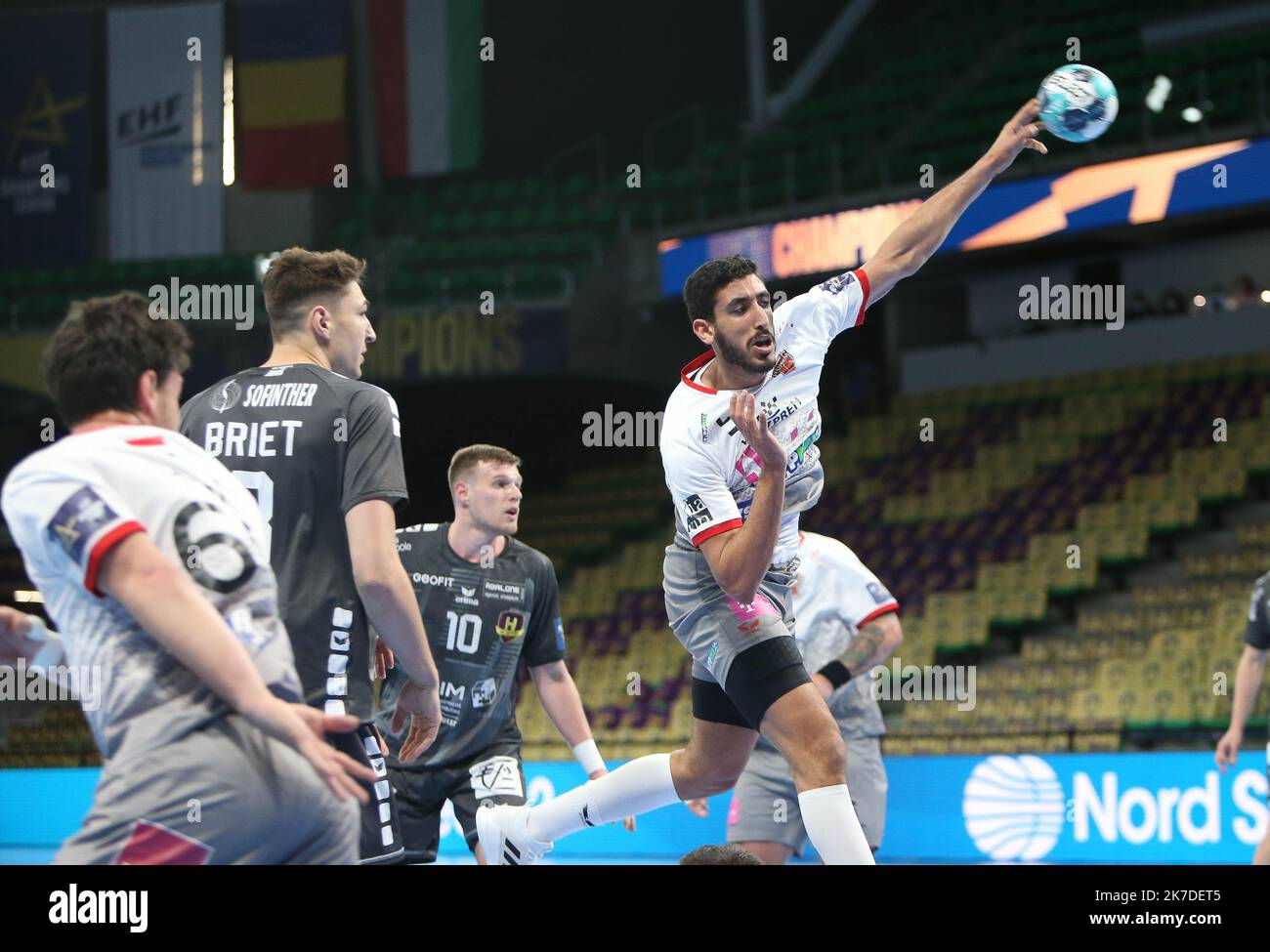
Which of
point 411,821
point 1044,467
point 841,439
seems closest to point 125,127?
point 841,439

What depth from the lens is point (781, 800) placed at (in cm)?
686

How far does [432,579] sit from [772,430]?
1957 millimetres

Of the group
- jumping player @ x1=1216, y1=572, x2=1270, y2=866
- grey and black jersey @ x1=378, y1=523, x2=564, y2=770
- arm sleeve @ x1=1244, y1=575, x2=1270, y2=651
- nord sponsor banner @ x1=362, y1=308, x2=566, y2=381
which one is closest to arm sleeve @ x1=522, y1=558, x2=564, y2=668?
grey and black jersey @ x1=378, y1=523, x2=564, y2=770

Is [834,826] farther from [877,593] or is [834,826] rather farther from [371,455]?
[877,593]

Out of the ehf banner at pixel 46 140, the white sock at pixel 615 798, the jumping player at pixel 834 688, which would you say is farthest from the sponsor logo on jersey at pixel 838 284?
the ehf banner at pixel 46 140

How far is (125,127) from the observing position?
22.4 m

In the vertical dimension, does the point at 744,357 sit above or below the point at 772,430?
above

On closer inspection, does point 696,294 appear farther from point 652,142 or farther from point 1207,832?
point 652,142

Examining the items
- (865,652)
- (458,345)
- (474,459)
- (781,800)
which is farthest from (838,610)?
(458,345)

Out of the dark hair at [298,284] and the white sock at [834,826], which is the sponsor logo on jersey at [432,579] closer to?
the dark hair at [298,284]

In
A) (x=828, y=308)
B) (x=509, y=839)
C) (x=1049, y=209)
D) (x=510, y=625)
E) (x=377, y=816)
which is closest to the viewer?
(x=377, y=816)

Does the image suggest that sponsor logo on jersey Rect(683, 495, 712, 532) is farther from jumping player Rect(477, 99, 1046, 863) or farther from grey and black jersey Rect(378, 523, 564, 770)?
grey and black jersey Rect(378, 523, 564, 770)

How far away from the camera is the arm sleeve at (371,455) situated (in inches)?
168
